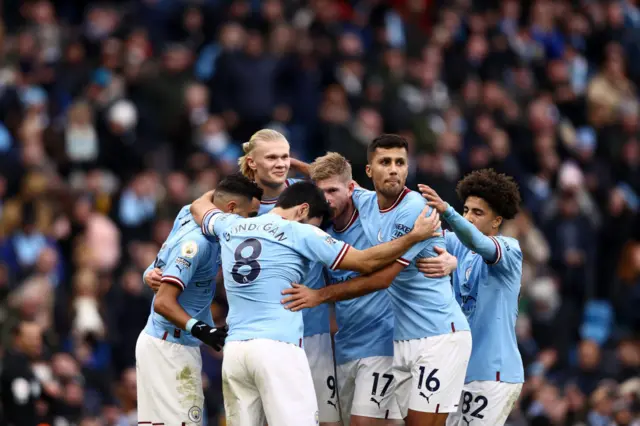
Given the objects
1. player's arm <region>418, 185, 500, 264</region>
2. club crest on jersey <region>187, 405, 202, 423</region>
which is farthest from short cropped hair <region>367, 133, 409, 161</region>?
club crest on jersey <region>187, 405, 202, 423</region>

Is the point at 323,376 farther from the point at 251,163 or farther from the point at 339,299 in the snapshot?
the point at 251,163

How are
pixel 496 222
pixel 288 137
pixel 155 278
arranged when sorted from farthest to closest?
pixel 288 137
pixel 496 222
pixel 155 278

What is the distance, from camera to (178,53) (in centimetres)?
2208

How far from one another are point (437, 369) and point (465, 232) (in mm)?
1177

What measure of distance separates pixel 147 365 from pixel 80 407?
4.74 metres

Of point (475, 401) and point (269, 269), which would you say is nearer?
point (269, 269)

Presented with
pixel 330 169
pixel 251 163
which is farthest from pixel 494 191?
pixel 251 163

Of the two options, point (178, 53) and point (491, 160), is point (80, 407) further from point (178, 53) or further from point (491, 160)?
point (491, 160)

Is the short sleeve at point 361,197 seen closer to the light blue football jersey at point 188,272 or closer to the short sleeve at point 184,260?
the light blue football jersey at point 188,272

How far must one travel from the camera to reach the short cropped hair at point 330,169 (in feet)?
40.8

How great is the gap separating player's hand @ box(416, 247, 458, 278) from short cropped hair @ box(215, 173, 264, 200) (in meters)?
1.53

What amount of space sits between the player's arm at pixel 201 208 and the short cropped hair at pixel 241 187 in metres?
0.13

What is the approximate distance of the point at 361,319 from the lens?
12.4 meters

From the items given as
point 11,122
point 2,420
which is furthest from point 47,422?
point 11,122
